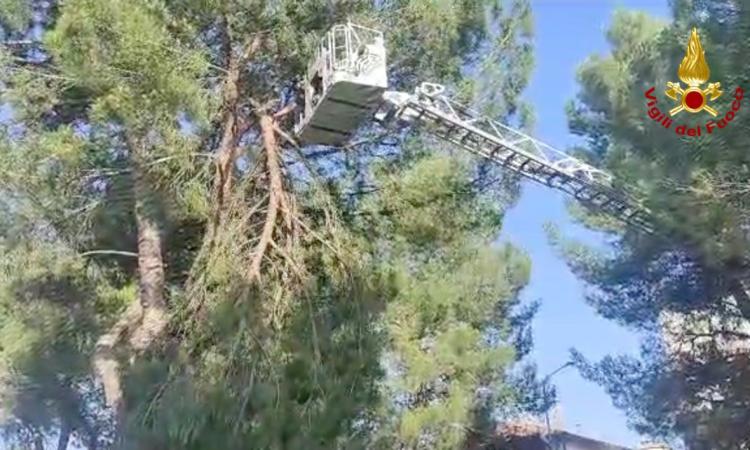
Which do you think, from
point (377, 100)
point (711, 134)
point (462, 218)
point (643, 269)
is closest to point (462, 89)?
point (462, 218)

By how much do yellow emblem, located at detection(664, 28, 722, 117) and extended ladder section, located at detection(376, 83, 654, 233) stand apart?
4.62 ft

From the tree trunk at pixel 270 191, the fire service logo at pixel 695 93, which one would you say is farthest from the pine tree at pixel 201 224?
the fire service logo at pixel 695 93

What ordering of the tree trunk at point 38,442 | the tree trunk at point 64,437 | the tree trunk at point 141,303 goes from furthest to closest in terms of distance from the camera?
the tree trunk at point 38,442, the tree trunk at point 64,437, the tree trunk at point 141,303

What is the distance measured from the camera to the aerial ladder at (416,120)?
6.38m

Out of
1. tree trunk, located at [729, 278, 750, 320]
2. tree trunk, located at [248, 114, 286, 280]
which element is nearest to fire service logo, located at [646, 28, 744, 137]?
tree trunk, located at [729, 278, 750, 320]

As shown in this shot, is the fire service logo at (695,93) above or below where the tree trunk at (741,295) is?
above

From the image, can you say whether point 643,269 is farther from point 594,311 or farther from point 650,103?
point 650,103

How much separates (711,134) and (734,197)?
1.64ft

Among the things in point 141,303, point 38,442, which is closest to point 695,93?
point 141,303

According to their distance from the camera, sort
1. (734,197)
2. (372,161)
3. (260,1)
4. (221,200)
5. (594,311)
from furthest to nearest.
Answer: (594,311)
(372,161)
(260,1)
(221,200)
(734,197)

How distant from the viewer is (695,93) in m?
5.77

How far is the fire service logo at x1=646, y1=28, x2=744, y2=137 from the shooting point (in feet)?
18.4

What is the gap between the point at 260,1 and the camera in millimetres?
7082

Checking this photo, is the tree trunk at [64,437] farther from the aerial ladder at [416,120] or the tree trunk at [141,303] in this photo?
the aerial ladder at [416,120]
